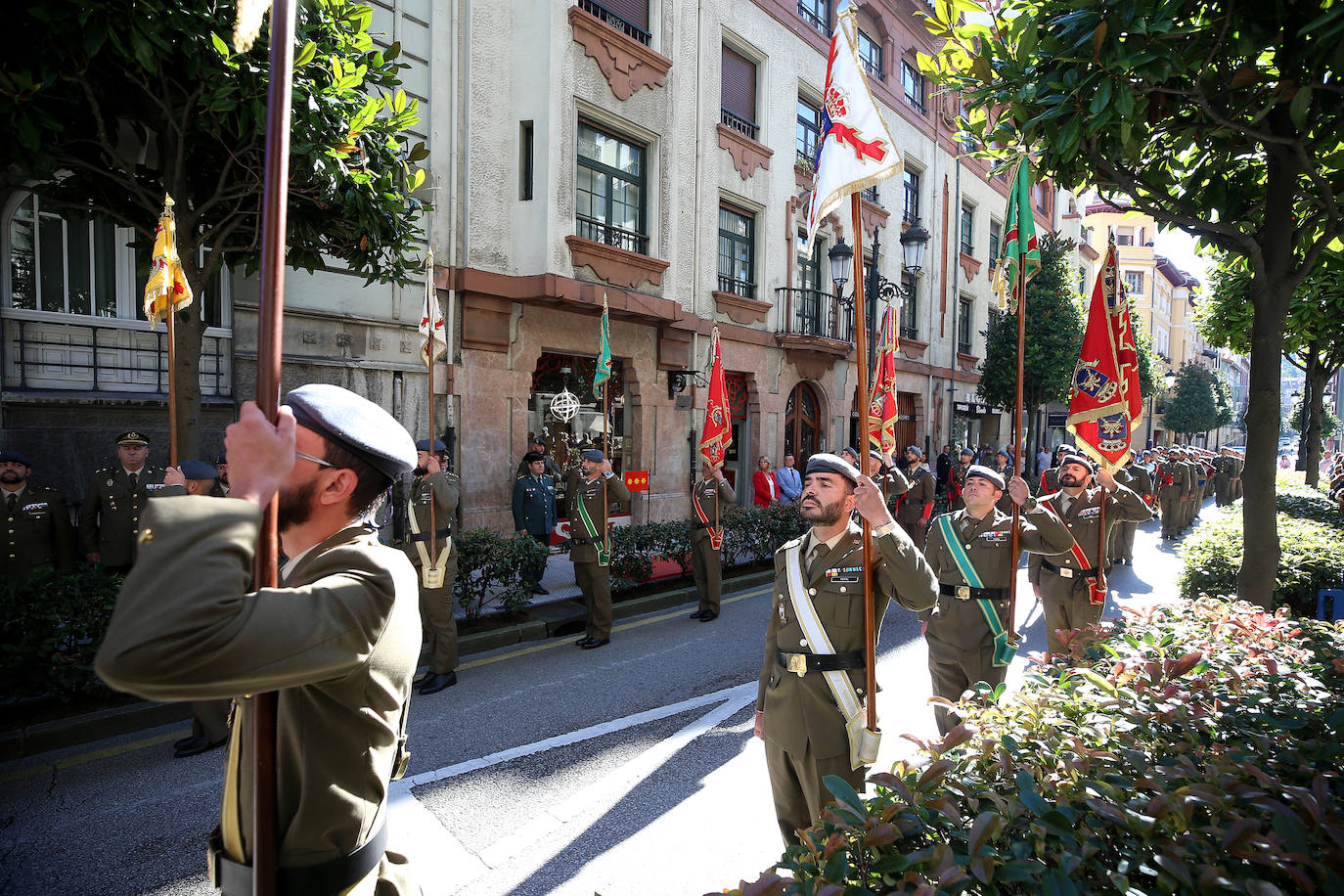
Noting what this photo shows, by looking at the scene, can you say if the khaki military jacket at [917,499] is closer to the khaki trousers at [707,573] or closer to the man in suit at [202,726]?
the khaki trousers at [707,573]

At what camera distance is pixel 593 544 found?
7.93m

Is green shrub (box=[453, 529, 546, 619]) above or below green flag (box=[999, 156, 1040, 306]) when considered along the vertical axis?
below

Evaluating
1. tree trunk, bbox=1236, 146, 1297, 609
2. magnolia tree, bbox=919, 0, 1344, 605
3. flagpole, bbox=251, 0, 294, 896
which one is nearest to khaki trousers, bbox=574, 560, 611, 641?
magnolia tree, bbox=919, 0, 1344, 605

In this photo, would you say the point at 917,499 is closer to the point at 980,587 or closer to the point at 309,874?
the point at 980,587

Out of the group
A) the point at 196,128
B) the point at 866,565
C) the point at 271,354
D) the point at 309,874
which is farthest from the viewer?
the point at 196,128

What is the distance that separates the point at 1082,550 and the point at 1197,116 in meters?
3.69

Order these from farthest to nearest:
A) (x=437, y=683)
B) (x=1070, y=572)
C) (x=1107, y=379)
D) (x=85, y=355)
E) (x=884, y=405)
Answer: (x=85, y=355)
(x=1070, y=572)
(x=437, y=683)
(x=884, y=405)
(x=1107, y=379)

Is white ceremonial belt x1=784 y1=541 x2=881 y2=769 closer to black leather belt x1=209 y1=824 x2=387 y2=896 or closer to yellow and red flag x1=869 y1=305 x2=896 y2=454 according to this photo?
yellow and red flag x1=869 y1=305 x2=896 y2=454

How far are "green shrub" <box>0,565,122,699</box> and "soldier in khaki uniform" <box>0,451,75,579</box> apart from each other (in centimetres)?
165

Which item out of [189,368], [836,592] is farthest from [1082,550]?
[189,368]

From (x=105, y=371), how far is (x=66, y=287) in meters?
1.02

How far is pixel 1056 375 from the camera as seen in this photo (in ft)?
79.8

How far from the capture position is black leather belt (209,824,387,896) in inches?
64.4

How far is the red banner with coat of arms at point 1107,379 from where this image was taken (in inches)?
227
